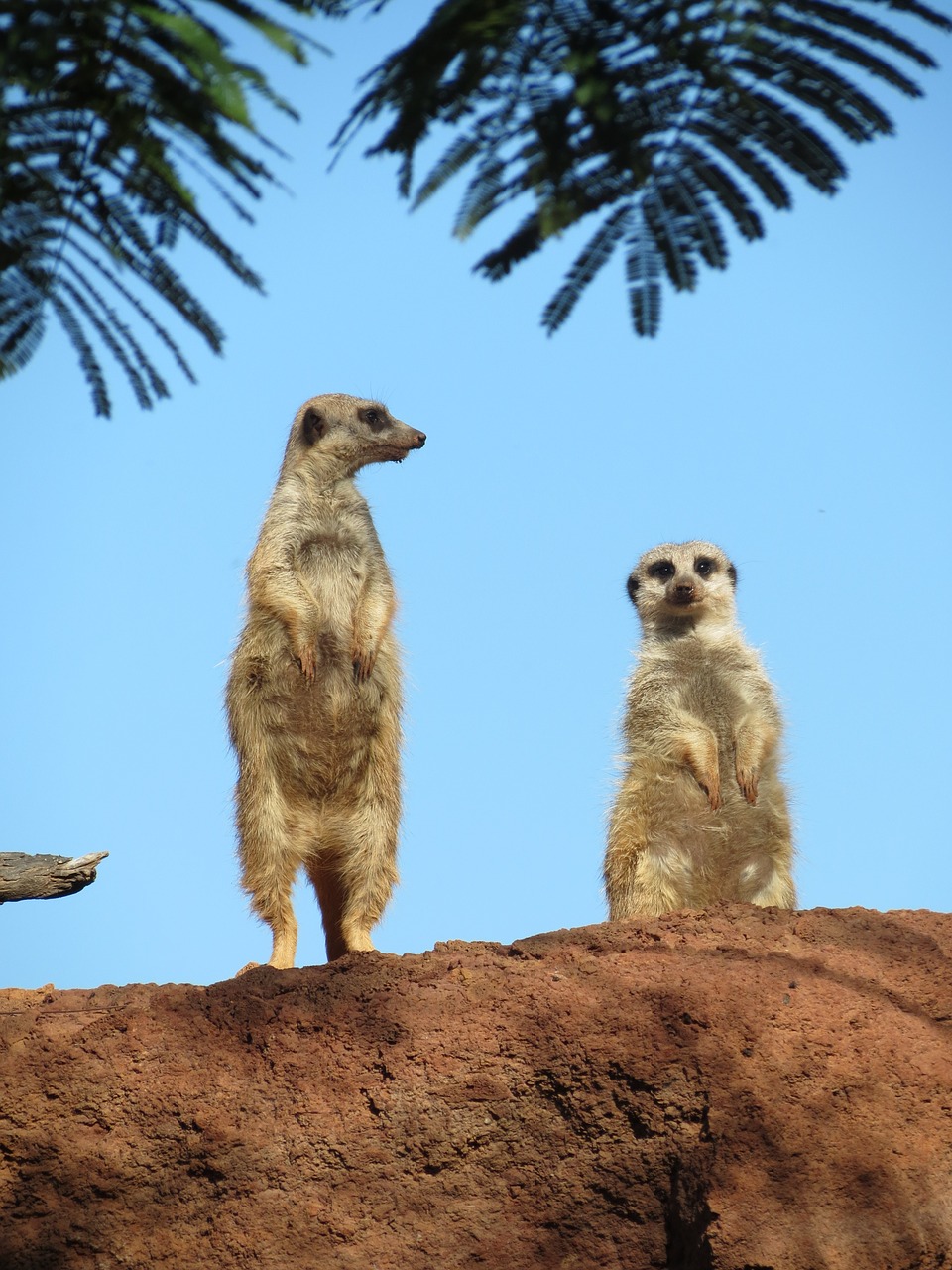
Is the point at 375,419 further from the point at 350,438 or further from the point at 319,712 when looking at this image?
the point at 319,712

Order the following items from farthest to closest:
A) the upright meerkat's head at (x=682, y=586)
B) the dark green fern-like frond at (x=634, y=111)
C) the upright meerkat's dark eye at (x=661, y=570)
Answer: the upright meerkat's dark eye at (x=661, y=570) < the upright meerkat's head at (x=682, y=586) < the dark green fern-like frond at (x=634, y=111)

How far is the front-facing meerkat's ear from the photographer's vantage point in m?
6.50

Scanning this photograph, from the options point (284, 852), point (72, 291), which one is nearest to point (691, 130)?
point (72, 291)

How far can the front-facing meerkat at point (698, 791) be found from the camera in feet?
19.4

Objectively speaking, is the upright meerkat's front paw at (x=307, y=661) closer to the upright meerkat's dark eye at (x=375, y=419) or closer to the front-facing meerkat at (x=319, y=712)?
the front-facing meerkat at (x=319, y=712)

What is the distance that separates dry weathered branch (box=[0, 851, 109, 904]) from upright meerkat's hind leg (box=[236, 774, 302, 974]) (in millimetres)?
1416

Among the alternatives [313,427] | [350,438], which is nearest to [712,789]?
[350,438]

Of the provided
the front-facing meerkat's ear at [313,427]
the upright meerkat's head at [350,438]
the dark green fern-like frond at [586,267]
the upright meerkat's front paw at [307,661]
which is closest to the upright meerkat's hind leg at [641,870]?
the upright meerkat's front paw at [307,661]

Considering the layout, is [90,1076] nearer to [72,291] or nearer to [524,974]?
[524,974]

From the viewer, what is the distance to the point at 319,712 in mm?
5965

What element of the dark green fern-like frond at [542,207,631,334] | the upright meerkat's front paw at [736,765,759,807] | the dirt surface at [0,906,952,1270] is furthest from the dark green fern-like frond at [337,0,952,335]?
the upright meerkat's front paw at [736,765,759,807]

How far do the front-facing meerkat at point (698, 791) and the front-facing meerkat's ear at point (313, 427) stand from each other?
1.71 m

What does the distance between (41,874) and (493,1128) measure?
1523mm

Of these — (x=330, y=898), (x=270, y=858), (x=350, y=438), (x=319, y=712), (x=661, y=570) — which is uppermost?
(x=350, y=438)
